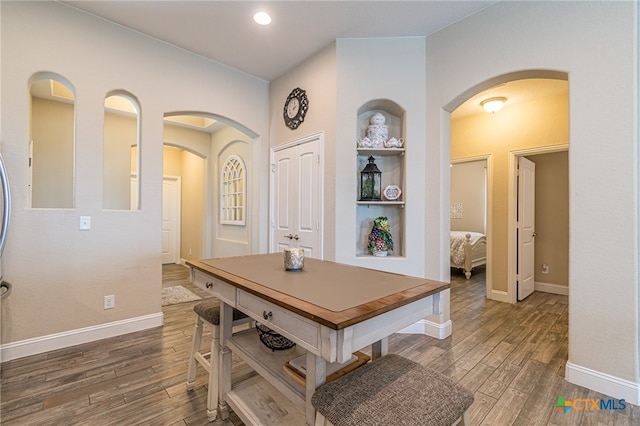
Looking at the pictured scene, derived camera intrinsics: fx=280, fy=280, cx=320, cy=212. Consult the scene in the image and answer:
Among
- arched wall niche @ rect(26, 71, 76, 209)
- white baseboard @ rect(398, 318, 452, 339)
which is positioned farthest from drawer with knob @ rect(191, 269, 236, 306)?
arched wall niche @ rect(26, 71, 76, 209)

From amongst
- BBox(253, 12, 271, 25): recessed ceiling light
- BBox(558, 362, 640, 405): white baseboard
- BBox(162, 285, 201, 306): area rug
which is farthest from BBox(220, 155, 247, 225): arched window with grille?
BBox(558, 362, 640, 405): white baseboard

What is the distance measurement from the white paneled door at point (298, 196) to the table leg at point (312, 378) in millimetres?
2012

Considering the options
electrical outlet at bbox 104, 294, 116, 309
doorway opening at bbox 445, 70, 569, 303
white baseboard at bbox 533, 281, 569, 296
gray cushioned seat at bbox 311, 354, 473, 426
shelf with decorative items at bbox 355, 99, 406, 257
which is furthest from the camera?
white baseboard at bbox 533, 281, 569, 296

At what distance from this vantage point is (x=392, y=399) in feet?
3.10

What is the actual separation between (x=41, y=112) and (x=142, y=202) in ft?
8.72

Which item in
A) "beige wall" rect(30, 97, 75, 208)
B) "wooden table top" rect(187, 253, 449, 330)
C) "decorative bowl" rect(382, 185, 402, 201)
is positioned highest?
"beige wall" rect(30, 97, 75, 208)

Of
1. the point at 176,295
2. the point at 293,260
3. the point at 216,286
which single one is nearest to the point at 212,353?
the point at 216,286

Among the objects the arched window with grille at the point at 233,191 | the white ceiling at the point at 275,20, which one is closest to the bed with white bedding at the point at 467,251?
the white ceiling at the point at 275,20

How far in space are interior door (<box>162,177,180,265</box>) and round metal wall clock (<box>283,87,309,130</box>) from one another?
425 cm

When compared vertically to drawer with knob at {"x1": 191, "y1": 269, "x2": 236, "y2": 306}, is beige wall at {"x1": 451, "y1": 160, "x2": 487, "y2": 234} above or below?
above

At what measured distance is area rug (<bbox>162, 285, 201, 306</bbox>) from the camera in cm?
375

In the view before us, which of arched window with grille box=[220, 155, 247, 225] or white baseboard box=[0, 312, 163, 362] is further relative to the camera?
arched window with grille box=[220, 155, 247, 225]

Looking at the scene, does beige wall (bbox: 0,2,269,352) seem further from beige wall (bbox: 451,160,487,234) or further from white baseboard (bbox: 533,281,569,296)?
beige wall (bbox: 451,160,487,234)

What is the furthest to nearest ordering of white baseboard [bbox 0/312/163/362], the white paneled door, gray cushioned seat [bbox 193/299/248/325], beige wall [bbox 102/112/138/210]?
beige wall [bbox 102/112/138/210] < the white paneled door < white baseboard [bbox 0/312/163/362] < gray cushioned seat [bbox 193/299/248/325]
